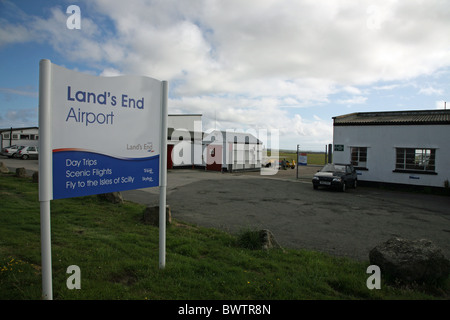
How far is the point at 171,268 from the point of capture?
14.2 ft

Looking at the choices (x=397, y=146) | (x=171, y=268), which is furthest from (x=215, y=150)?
(x=171, y=268)

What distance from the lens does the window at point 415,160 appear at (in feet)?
59.2

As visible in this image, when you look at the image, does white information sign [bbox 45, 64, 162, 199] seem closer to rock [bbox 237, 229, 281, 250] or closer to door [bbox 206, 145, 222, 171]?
rock [bbox 237, 229, 281, 250]

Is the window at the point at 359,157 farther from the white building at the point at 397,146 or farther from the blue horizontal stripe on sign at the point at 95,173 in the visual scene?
the blue horizontal stripe on sign at the point at 95,173

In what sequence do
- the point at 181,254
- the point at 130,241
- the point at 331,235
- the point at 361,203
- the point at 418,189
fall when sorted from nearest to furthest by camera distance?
1. the point at 181,254
2. the point at 130,241
3. the point at 331,235
4. the point at 361,203
5. the point at 418,189

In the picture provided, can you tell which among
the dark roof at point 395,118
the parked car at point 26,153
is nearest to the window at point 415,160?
the dark roof at point 395,118

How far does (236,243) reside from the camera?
19.2 ft

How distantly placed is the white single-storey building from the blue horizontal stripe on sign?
46953 millimetres

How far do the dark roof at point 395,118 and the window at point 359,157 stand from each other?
182 cm

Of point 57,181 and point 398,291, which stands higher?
point 57,181

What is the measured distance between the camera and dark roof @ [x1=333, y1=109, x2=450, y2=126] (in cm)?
Result: 1830

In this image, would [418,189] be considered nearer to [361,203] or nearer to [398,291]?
[361,203]

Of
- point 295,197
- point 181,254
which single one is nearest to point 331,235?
point 181,254

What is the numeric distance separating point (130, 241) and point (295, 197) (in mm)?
9479
